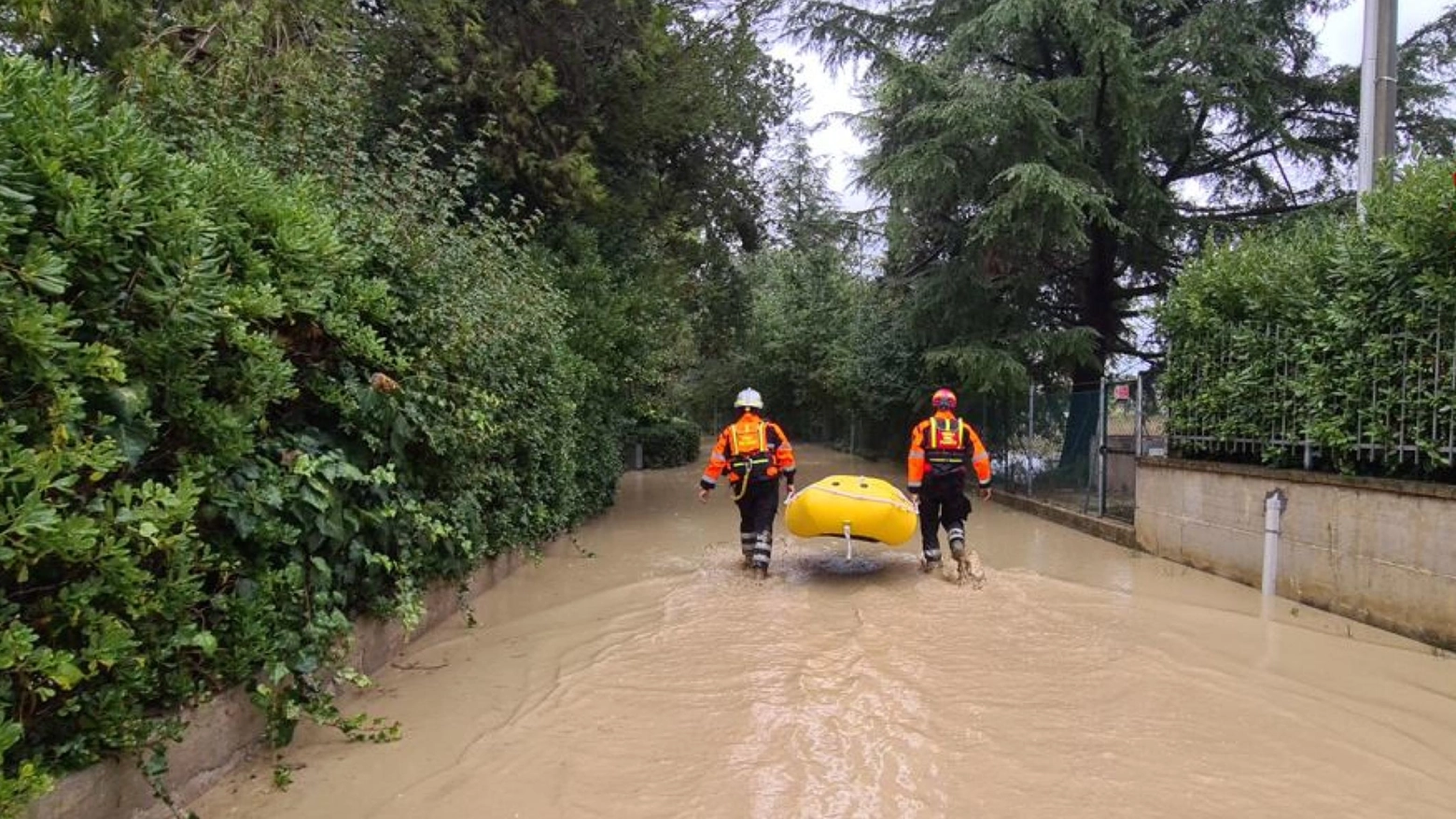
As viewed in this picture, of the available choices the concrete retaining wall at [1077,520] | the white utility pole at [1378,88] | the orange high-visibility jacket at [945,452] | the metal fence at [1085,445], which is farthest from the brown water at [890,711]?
the white utility pole at [1378,88]

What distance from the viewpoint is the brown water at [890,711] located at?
4074 mm

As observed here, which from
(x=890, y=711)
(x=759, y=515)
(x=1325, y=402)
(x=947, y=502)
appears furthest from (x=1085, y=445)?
(x=890, y=711)

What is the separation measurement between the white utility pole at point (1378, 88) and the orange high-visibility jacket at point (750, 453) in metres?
6.01

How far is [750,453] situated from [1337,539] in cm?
505

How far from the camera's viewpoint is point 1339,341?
24.1 ft

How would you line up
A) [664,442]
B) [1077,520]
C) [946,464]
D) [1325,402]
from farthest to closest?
[664,442] < [1077,520] < [946,464] < [1325,402]

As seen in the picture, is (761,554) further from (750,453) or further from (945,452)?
(945,452)

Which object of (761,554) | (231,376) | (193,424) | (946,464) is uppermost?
(231,376)

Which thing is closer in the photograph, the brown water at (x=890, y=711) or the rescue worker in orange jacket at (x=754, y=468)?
the brown water at (x=890, y=711)

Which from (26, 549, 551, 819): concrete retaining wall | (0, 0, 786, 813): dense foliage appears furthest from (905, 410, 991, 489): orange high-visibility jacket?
(26, 549, 551, 819): concrete retaining wall

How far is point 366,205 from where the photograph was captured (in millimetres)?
5719

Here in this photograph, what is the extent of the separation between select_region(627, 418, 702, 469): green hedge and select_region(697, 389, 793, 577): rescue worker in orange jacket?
16.1 metres

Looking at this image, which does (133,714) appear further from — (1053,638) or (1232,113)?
(1232,113)

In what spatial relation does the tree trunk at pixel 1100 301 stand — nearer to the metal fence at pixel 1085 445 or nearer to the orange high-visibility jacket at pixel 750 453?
the metal fence at pixel 1085 445
